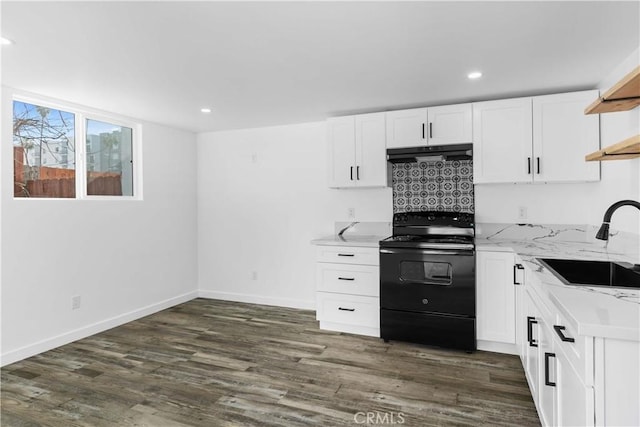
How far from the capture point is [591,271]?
7.16 feet

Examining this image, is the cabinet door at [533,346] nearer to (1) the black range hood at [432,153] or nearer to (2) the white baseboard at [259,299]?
(1) the black range hood at [432,153]

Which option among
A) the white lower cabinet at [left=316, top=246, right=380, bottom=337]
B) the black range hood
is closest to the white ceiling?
the black range hood

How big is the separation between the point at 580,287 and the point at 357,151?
257cm

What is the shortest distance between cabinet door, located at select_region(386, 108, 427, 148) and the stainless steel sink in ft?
5.64

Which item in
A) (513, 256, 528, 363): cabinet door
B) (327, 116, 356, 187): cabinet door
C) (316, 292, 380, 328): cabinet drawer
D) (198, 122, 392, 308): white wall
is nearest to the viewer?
(513, 256, 528, 363): cabinet door

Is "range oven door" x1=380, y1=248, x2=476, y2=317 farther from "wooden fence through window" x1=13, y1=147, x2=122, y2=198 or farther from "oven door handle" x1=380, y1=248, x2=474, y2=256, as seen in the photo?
"wooden fence through window" x1=13, y1=147, x2=122, y2=198

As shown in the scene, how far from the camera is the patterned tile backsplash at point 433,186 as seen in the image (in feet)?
12.3

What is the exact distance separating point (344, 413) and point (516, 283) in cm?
178

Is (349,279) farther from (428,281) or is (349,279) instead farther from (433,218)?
(433,218)

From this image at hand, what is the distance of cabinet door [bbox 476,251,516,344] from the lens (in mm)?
3035

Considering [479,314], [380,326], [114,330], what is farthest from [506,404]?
[114,330]

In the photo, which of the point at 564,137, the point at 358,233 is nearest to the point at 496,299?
the point at 564,137

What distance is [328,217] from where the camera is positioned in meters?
4.39

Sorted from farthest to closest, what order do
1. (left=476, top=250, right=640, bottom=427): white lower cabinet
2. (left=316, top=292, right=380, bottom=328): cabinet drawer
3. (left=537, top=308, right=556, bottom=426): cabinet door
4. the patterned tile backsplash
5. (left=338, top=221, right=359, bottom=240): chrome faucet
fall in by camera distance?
(left=338, top=221, right=359, bottom=240): chrome faucet < the patterned tile backsplash < (left=316, top=292, right=380, bottom=328): cabinet drawer < (left=537, top=308, right=556, bottom=426): cabinet door < (left=476, top=250, right=640, bottom=427): white lower cabinet
